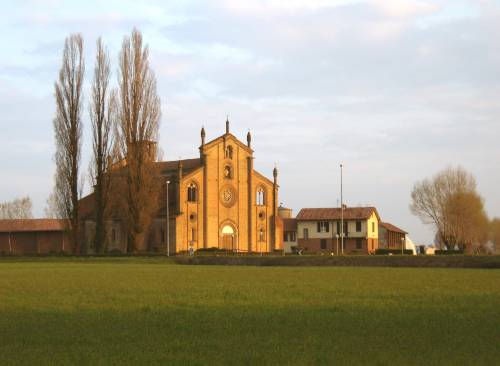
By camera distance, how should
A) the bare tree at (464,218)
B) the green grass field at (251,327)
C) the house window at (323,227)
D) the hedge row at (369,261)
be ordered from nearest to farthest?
Answer: the green grass field at (251,327) < the hedge row at (369,261) < the bare tree at (464,218) < the house window at (323,227)

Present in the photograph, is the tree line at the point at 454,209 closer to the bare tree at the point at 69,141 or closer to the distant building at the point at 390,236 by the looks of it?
the distant building at the point at 390,236

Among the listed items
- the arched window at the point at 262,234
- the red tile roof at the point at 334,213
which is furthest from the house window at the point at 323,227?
the arched window at the point at 262,234

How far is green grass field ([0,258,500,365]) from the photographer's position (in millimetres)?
10570

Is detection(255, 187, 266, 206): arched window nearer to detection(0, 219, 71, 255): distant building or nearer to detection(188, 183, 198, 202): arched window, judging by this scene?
detection(188, 183, 198, 202): arched window

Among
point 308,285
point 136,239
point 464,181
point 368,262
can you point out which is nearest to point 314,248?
point 464,181

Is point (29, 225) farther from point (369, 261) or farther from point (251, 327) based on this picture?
point (251, 327)

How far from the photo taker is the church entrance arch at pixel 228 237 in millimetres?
88312

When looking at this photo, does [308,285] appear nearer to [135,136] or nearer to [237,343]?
[237,343]

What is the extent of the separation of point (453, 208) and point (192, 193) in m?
32.2

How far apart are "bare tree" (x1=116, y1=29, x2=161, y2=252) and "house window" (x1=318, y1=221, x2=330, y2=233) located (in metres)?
39.9

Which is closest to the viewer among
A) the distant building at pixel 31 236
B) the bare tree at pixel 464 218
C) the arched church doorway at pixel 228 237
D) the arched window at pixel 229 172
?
the arched church doorway at pixel 228 237

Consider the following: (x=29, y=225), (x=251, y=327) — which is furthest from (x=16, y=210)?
Answer: (x=251, y=327)

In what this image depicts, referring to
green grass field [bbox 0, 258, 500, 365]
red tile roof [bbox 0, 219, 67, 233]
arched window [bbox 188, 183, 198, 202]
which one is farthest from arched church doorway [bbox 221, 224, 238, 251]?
green grass field [bbox 0, 258, 500, 365]

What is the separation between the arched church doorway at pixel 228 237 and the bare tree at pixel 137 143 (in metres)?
17.6
